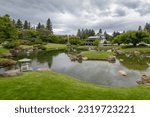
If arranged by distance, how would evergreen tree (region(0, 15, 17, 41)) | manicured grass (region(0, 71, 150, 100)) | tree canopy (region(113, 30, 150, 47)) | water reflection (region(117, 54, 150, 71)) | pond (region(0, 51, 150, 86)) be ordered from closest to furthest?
manicured grass (region(0, 71, 150, 100)), pond (region(0, 51, 150, 86)), water reflection (region(117, 54, 150, 71)), evergreen tree (region(0, 15, 17, 41)), tree canopy (region(113, 30, 150, 47))

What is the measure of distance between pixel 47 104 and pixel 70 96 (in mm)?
2587

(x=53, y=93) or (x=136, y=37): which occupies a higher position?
(x=136, y=37)

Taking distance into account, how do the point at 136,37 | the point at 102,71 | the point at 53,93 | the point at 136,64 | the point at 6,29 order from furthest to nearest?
the point at 136,37
the point at 6,29
the point at 136,64
the point at 102,71
the point at 53,93

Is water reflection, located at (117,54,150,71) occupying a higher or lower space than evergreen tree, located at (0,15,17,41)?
lower

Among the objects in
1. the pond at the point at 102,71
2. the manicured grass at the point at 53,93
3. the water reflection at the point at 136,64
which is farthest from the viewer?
the water reflection at the point at 136,64

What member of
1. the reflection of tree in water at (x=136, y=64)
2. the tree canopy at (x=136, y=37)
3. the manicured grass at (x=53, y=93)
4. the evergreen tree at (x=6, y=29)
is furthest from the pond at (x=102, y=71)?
the tree canopy at (x=136, y=37)

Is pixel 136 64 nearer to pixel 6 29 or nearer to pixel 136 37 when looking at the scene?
pixel 6 29

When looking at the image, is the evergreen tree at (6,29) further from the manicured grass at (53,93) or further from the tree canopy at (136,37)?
the tree canopy at (136,37)

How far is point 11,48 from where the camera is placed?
71250mm

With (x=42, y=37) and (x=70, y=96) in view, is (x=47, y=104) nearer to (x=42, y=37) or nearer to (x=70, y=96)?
(x=70, y=96)

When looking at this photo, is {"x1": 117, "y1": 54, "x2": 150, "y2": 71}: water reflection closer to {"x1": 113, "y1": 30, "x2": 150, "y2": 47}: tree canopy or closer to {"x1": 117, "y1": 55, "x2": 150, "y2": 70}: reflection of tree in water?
{"x1": 117, "y1": 55, "x2": 150, "y2": 70}: reflection of tree in water

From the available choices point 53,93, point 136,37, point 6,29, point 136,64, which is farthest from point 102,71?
point 136,37

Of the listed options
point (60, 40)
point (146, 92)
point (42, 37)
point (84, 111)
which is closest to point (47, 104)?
point (84, 111)

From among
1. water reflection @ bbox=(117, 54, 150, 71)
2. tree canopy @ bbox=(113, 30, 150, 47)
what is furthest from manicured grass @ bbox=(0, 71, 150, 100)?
tree canopy @ bbox=(113, 30, 150, 47)
